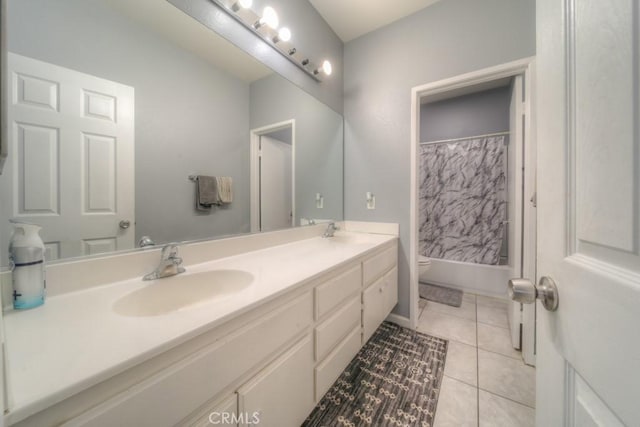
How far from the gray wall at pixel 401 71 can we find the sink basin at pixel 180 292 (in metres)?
1.30

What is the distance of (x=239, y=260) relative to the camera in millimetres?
1109

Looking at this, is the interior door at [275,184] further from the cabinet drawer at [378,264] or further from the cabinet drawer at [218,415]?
the cabinet drawer at [218,415]

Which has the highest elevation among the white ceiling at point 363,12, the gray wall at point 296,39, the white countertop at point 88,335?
the white ceiling at point 363,12

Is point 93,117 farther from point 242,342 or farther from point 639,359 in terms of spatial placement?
point 639,359

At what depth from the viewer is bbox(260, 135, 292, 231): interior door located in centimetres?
140

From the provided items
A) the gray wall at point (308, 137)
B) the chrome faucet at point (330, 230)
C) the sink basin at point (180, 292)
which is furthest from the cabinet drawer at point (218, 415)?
the chrome faucet at point (330, 230)

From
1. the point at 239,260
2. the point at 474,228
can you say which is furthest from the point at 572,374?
the point at 474,228

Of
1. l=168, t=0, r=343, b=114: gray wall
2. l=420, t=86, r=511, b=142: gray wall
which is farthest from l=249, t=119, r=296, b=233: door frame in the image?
l=420, t=86, r=511, b=142: gray wall

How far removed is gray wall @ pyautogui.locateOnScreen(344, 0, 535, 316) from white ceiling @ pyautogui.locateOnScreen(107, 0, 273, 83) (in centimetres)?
99

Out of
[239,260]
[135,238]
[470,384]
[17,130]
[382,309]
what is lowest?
[470,384]

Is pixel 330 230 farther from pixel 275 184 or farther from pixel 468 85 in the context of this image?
pixel 468 85

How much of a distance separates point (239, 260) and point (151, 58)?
94 cm

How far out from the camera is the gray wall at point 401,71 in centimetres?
143

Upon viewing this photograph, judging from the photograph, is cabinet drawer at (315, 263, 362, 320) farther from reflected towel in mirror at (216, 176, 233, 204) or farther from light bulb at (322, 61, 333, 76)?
light bulb at (322, 61, 333, 76)
